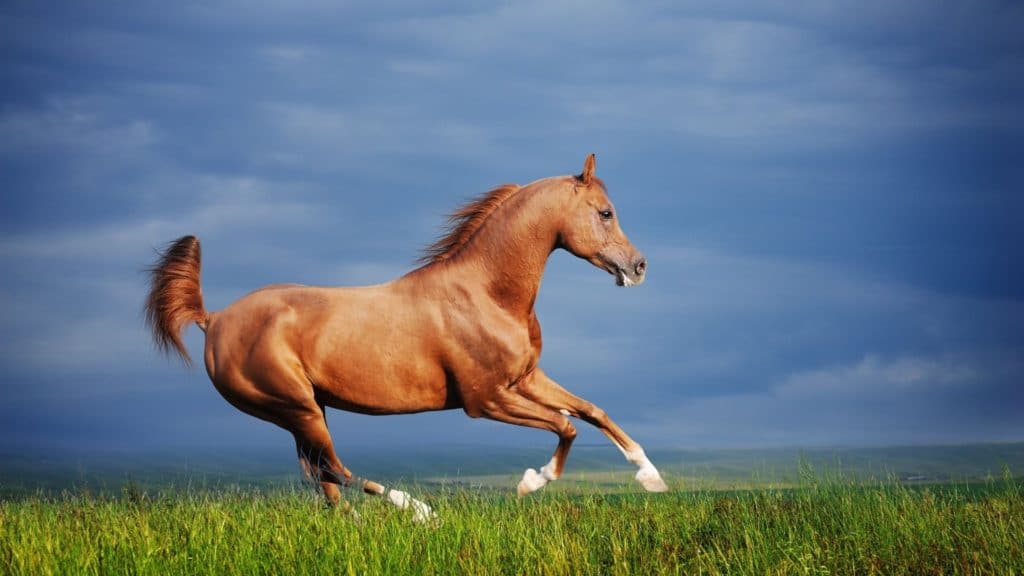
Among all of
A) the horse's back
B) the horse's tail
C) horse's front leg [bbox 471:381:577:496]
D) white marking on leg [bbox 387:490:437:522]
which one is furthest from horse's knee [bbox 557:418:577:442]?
the horse's tail

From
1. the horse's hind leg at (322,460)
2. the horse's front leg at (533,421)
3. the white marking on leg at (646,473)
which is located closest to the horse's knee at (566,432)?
the horse's front leg at (533,421)

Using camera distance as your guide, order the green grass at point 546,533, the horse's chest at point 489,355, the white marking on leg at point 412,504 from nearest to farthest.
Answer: the green grass at point 546,533 → the white marking on leg at point 412,504 → the horse's chest at point 489,355

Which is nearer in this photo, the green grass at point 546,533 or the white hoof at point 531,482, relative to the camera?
the green grass at point 546,533

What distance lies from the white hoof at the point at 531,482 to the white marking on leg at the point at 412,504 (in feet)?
2.53

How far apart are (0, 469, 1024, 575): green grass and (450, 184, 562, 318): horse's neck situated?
1711 mm

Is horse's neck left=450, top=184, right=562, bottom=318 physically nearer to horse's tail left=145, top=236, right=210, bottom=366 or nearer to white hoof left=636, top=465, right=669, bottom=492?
white hoof left=636, top=465, right=669, bottom=492

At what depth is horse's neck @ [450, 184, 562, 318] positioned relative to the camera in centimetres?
852

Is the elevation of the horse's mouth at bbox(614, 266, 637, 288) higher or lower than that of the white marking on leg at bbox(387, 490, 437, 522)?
higher

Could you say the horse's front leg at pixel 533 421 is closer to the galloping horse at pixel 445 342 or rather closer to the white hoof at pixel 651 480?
the galloping horse at pixel 445 342

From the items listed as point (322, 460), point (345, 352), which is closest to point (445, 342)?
point (345, 352)

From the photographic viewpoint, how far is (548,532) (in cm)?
737

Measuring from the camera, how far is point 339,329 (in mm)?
8508

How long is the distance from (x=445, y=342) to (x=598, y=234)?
4.96 feet

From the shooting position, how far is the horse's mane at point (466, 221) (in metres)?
8.95
